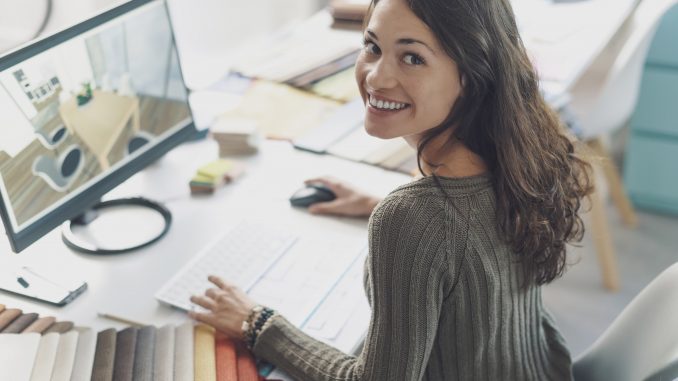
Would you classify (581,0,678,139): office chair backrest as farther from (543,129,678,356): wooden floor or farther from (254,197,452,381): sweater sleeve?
(254,197,452,381): sweater sleeve

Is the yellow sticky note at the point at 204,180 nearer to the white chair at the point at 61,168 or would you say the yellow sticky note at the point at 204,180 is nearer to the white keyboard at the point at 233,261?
the white keyboard at the point at 233,261

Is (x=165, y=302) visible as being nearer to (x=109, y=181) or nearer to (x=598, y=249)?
(x=109, y=181)

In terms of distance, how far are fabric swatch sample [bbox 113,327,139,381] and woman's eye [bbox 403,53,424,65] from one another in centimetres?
63

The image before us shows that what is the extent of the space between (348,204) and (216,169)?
32 centimetres

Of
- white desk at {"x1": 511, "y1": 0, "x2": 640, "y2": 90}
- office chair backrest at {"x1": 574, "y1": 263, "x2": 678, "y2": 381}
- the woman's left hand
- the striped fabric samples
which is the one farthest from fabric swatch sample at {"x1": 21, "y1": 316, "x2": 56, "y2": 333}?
white desk at {"x1": 511, "y1": 0, "x2": 640, "y2": 90}

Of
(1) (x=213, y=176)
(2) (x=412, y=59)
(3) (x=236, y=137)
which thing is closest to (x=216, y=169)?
(1) (x=213, y=176)

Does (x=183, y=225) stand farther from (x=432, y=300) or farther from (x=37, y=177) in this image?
(x=432, y=300)

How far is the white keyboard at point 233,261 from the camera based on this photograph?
1388mm

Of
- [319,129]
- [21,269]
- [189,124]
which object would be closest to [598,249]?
[319,129]

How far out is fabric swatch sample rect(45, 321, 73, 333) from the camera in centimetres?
127

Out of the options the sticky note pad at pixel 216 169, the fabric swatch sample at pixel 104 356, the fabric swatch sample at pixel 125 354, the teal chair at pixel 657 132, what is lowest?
the teal chair at pixel 657 132

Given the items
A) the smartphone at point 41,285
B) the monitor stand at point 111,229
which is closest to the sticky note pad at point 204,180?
the monitor stand at point 111,229

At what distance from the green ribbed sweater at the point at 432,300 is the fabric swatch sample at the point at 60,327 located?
319 millimetres

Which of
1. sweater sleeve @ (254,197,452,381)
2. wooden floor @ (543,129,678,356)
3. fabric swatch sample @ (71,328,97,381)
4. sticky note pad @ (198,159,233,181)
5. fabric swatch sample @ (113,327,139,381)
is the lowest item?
wooden floor @ (543,129,678,356)
